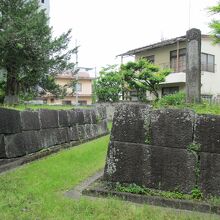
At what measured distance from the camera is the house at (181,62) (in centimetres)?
2875

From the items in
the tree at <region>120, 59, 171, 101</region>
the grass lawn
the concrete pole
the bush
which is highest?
the tree at <region>120, 59, 171, 101</region>

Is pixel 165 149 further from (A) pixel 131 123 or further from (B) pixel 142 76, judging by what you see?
(B) pixel 142 76

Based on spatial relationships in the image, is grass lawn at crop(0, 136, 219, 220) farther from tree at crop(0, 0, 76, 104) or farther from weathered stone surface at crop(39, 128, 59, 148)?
tree at crop(0, 0, 76, 104)

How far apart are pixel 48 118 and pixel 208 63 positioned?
21.0 metres

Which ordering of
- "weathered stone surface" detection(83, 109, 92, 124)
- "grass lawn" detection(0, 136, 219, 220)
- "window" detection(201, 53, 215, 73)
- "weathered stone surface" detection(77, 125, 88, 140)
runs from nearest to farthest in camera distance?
"grass lawn" detection(0, 136, 219, 220)
"weathered stone surface" detection(77, 125, 88, 140)
"weathered stone surface" detection(83, 109, 92, 124)
"window" detection(201, 53, 215, 73)

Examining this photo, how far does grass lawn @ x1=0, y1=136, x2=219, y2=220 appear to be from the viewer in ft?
16.1

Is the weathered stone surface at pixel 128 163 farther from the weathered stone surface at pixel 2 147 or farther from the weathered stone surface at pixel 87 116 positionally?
the weathered stone surface at pixel 87 116

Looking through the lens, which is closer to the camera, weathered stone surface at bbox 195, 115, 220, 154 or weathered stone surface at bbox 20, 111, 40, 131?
weathered stone surface at bbox 195, 115, 220, 154

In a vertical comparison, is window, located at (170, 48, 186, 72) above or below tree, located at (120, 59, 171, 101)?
above

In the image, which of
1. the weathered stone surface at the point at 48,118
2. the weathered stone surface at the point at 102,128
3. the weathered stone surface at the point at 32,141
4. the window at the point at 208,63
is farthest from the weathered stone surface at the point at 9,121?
the window at the point at 208,63

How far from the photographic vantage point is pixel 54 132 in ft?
38.4

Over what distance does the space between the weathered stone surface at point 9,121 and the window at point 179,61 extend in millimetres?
21595

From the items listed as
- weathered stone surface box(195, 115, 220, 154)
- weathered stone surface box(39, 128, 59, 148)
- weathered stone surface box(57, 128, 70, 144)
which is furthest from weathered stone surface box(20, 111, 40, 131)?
weathered stone surface box(195, 115, 220, 154)

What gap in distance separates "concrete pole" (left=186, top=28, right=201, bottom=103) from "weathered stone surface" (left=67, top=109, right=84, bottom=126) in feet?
21.5
